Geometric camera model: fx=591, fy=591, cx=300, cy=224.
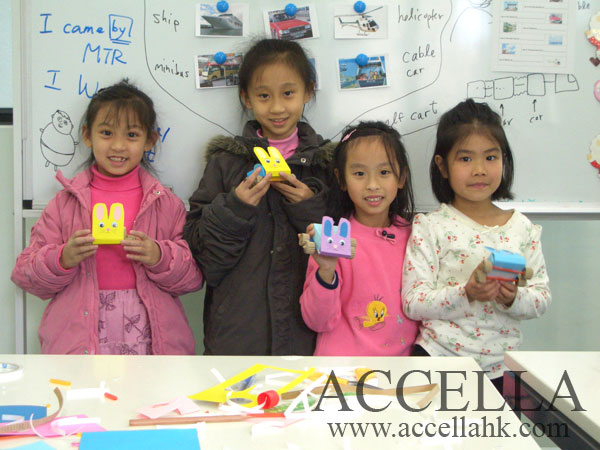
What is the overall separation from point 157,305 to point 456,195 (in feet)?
3.23

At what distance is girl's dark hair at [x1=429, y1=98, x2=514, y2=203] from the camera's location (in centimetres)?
179

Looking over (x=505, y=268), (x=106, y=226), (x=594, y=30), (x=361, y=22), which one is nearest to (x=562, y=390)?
(x=505, y=268)

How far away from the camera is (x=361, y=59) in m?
1.95

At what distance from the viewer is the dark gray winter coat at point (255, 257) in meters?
1.74

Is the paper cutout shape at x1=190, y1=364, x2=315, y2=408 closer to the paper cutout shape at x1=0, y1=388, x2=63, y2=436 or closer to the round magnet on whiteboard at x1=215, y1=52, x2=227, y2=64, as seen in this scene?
the paper cutout shape at x1=0, y1=388, x2=63, y2=436

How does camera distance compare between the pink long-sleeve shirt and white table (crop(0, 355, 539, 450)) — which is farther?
the pink long-sleeve shirt

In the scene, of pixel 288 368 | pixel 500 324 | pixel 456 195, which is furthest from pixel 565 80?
pixel 288 368

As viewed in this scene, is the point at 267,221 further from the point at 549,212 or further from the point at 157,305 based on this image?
the point at 549,212

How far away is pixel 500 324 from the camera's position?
168 cm

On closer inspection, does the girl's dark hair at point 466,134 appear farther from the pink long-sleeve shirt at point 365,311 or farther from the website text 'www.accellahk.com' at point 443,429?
the website text 'www.accellahk.com' at point 443,429

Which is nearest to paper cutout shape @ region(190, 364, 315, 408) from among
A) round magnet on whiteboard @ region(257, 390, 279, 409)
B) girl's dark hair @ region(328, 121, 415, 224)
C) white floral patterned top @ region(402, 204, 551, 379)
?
round magnet on whiteboard @ region(257, 390, 279, 409)

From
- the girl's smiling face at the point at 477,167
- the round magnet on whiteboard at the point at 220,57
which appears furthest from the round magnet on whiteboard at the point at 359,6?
the girl's smiling face at the point at 477,167

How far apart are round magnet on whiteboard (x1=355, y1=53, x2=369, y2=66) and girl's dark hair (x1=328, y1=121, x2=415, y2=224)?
0.23m

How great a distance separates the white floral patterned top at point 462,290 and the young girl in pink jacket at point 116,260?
68cm
